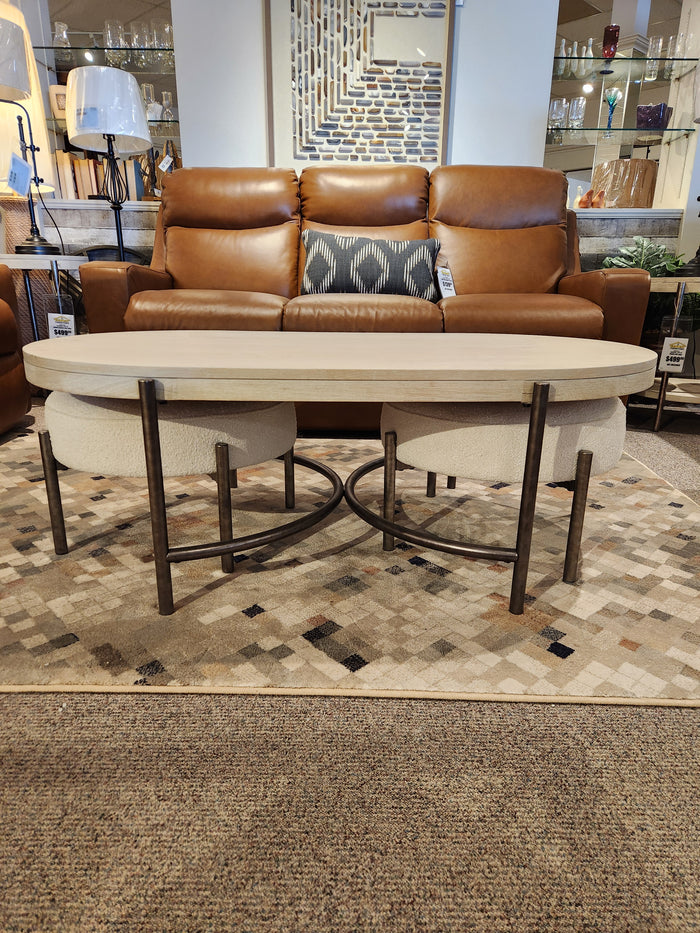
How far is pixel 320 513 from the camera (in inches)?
49.1

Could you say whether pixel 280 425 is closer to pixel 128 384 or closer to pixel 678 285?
pixel 128 384

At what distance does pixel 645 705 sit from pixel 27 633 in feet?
→ 3.30

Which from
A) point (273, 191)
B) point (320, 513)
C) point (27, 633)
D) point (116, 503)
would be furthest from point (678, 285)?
point (27, 633)

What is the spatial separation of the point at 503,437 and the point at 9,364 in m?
1.90

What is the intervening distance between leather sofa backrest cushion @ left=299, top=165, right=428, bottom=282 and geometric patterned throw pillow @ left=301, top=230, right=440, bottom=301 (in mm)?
254

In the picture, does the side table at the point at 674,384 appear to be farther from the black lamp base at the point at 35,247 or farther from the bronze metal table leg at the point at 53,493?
the black lamp base at the point at 35,247

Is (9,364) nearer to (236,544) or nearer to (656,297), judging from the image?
(236,544)

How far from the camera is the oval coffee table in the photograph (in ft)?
3.01

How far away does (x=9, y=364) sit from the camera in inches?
83.0

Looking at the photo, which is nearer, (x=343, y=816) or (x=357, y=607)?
(x=343, y=816)

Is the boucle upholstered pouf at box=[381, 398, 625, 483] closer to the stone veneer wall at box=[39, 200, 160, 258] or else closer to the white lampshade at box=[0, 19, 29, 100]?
the white lampshade at box=[0, 19, 29, 100]

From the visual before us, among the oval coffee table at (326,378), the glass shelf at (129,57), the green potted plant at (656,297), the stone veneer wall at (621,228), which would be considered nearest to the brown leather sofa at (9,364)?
the oval coffee table at (326,378)

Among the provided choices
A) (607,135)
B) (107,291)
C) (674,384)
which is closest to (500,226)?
(674,384)

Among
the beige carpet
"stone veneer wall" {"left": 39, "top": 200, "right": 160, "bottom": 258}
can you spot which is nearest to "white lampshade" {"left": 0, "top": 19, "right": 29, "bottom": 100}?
"stone veneer wall" {"left": 39, "top": 200, "right": 160, "bottom": 258}
